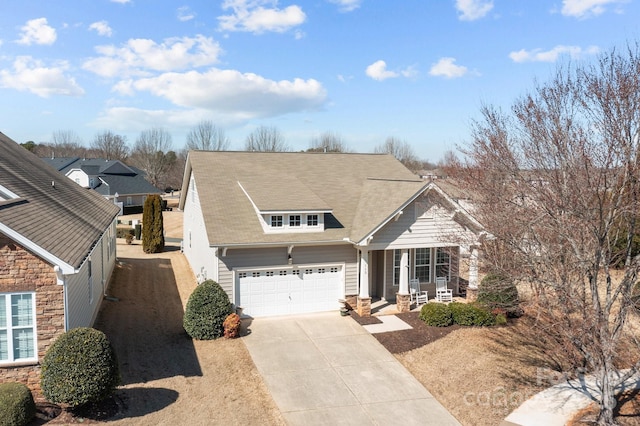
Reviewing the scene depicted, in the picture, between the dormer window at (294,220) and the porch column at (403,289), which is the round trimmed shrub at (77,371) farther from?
the porch column at (403,289)

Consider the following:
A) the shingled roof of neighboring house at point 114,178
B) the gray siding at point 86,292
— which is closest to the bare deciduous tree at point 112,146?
the shingled roof of neighboring house at point 114,178

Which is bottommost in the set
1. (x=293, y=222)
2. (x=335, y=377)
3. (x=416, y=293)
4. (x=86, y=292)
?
(x=335, y=377)

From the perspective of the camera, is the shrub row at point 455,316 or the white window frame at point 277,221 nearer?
the shrub row at point 455,316

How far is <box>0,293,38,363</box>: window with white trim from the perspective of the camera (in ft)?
36.9

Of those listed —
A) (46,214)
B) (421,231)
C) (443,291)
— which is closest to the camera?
(46,214)

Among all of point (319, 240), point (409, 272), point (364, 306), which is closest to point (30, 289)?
point (319, 240)

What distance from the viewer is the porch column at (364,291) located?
62.3 feet

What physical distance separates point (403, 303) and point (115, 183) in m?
50.9

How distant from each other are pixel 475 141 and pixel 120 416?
15.0m

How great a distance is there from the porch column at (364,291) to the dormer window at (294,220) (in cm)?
285

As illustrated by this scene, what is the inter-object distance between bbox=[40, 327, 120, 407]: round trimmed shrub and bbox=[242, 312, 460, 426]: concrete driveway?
13.9ft

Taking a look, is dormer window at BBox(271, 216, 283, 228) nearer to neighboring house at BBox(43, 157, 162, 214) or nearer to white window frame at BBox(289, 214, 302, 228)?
white window frame at BBox(289, 214, 302, 228)

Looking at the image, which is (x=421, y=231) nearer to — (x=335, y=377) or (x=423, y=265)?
(x=423, y=265)

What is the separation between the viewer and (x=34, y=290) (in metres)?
11.4
